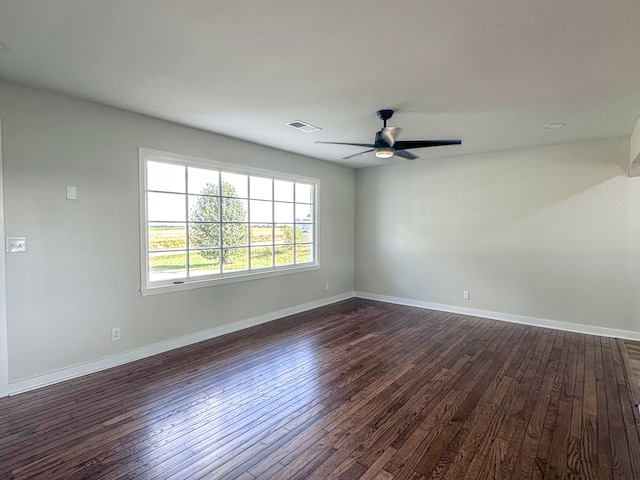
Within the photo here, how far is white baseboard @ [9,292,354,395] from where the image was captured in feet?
10.1

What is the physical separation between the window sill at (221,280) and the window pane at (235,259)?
101 mm

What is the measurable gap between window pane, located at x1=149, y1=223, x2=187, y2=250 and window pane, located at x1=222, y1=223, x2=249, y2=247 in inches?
23.8

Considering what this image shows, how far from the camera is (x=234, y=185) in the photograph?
4.88m

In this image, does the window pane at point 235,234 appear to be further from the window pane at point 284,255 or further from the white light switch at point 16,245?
the white light switch at point 16,245

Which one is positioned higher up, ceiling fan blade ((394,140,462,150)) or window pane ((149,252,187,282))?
ceiling fan blade ((394,140,462,150))

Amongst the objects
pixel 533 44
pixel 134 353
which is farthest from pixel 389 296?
pixel 533 44

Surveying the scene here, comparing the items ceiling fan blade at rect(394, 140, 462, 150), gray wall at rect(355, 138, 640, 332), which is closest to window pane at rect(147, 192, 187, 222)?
ceiling fan blade at rect(394, 140, 462, 150)

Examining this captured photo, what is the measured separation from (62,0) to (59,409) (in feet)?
9.58

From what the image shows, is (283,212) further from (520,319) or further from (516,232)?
(520,319)

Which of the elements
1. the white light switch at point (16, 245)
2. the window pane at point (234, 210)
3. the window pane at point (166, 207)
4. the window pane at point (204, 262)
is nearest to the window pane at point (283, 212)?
the window pane at point (234, 210)

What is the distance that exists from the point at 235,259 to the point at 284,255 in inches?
40.4

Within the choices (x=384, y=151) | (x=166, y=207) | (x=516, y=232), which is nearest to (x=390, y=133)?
(x=384, y=151)

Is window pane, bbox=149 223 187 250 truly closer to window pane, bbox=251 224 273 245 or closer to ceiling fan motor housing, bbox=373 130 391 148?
window pane, bbox=251 224 273 245

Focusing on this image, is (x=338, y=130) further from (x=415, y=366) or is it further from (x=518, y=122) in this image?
(x=415, y=366)
